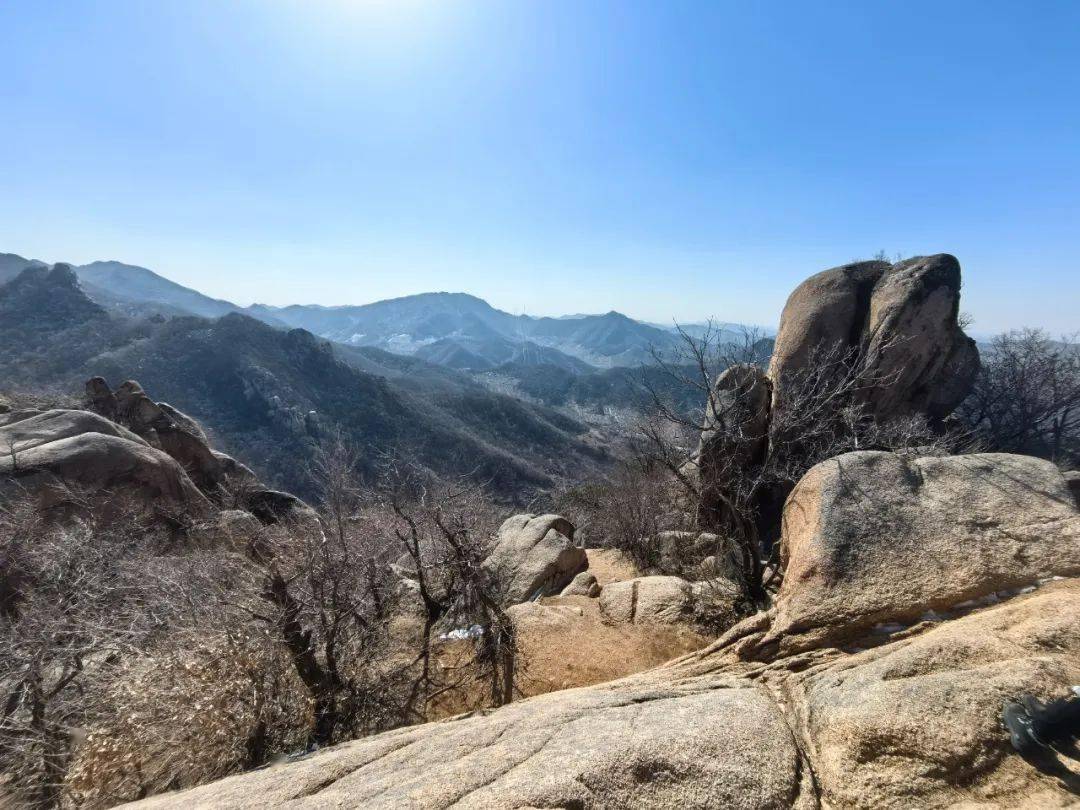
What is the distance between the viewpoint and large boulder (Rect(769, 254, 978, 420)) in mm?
15930

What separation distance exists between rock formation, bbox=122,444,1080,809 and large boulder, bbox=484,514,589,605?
9544 millimetres

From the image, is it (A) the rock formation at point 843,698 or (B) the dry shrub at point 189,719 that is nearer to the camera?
(A) the rock formation at point 843,698

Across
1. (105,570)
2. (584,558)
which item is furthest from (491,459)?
(105,570)

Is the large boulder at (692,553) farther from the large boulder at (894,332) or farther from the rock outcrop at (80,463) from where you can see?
the rock outcrop at (80,463)

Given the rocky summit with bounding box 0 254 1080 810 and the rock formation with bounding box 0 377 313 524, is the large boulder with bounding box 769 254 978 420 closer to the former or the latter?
the rocky summit with bounding box 0 254 1080 810

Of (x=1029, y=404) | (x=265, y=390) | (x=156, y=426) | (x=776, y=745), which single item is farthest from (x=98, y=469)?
(x=265, y=390)

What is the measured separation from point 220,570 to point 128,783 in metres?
4.27

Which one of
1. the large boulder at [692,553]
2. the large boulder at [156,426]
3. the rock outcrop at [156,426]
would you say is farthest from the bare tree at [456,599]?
the large boulder at [156,426]

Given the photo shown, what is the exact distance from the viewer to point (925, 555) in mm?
5488

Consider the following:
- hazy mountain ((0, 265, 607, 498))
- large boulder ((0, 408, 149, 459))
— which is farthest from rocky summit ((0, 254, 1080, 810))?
hazy mountain ((0, 265, 607, 498))

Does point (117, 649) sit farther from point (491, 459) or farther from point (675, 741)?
point (491, 459)

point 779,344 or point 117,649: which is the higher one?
point 779,344

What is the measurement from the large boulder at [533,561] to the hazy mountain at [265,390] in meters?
40.6

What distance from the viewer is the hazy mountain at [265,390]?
2766 inches
